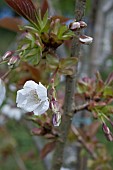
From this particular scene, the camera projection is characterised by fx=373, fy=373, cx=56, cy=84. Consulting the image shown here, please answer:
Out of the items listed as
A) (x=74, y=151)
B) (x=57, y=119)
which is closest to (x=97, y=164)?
(x=74, y=151)

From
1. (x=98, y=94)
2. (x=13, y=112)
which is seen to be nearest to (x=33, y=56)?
(x=98, y=94)

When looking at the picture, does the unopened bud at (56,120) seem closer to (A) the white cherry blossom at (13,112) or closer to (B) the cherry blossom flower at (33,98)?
(B) the cherry blossom flower at (33,98)

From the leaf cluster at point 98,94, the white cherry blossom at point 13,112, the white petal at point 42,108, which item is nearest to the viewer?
the white petal at point 42,108

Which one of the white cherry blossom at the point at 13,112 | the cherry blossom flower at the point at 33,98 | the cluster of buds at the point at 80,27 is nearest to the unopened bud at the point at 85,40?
the cluster of buds at the point at 80,27

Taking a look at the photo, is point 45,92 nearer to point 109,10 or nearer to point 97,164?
point 97,164

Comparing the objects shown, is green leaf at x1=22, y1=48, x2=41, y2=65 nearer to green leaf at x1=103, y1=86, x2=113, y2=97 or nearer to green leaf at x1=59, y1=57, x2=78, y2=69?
green leaf at x1=59, y1=57, x2=78, y2=69

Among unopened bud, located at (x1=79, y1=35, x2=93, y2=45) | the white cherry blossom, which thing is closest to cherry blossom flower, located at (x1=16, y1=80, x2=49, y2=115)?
unopened bud, located at (x1=79, y1=35, x2=93, y2=45)

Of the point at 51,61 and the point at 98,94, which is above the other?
the point at 51,61

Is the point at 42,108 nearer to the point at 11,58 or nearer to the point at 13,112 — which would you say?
the point at 11,58
